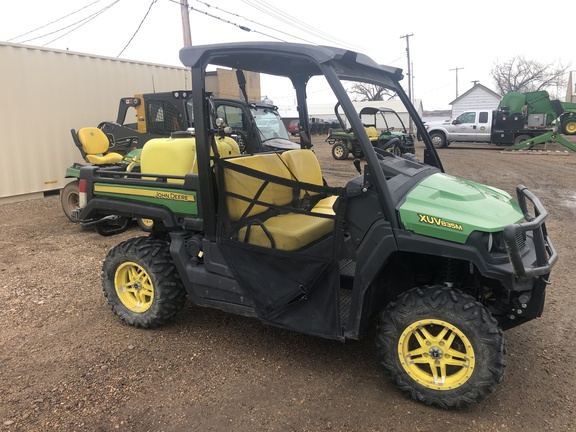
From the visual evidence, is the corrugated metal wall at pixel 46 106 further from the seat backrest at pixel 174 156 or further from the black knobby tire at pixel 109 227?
the seat backrest at pixel 174 156

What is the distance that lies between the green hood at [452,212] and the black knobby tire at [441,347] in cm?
39

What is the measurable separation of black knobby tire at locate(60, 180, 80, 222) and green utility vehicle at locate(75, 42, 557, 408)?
13.5 ft

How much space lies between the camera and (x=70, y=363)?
313 centimetres

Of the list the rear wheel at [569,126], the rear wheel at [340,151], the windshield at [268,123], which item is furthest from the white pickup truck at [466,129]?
the windshield at [268,123]

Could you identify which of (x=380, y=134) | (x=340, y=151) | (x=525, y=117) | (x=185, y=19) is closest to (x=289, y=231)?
(x=380, y=134)

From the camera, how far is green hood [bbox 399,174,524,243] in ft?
7.98

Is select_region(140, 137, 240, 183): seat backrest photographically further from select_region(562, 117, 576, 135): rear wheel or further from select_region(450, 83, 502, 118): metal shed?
select_region(450, 83, 502, 118): metal shed

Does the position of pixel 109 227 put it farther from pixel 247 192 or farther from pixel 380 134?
pixel 380 134

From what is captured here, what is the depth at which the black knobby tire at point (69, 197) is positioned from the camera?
732 cm

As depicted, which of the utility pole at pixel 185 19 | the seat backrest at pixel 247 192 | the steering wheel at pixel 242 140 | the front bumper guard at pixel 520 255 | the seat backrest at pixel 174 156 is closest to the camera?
the front bumper guard at pixel 520 255

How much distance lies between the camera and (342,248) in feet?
8.91

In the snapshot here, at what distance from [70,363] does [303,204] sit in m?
2.01

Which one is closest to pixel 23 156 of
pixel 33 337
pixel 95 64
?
pixel 95 64

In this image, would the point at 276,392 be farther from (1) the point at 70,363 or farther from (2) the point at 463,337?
(1) the point at 70,363
